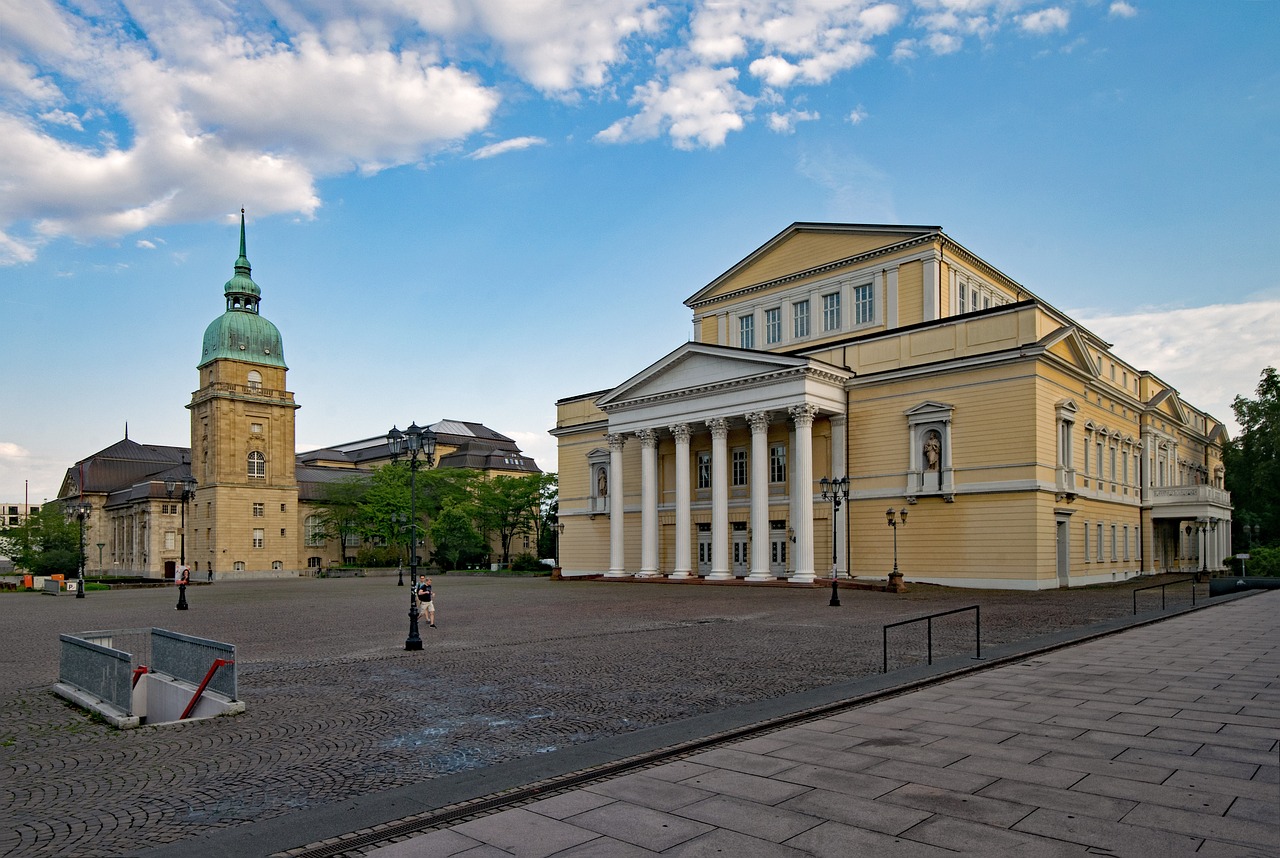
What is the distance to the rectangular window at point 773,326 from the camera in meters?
54.5

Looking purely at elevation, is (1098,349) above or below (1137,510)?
above

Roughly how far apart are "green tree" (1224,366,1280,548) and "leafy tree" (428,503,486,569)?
200 ft

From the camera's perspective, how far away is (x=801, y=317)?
5322 centimetres

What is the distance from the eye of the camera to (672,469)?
5441 centimetres

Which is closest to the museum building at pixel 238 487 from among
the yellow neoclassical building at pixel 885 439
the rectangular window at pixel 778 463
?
the yellow neoclassical building at pixel 885 439

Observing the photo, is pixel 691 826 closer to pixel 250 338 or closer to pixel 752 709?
pixel 752 709

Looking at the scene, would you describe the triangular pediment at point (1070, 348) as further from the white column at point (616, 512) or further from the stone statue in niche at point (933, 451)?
the white column at point (616, 512)

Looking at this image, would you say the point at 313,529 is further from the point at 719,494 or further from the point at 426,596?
the point at 426,596

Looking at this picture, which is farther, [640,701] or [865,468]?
[865,468]

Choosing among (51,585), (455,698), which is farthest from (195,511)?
(455,698)

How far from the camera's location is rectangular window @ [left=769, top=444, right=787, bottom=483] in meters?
48.7

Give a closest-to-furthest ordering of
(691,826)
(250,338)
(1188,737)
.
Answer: (691,826), (1188,737), (250,338)

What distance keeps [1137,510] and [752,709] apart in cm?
4977

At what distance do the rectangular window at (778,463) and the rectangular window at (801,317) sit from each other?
787cm
